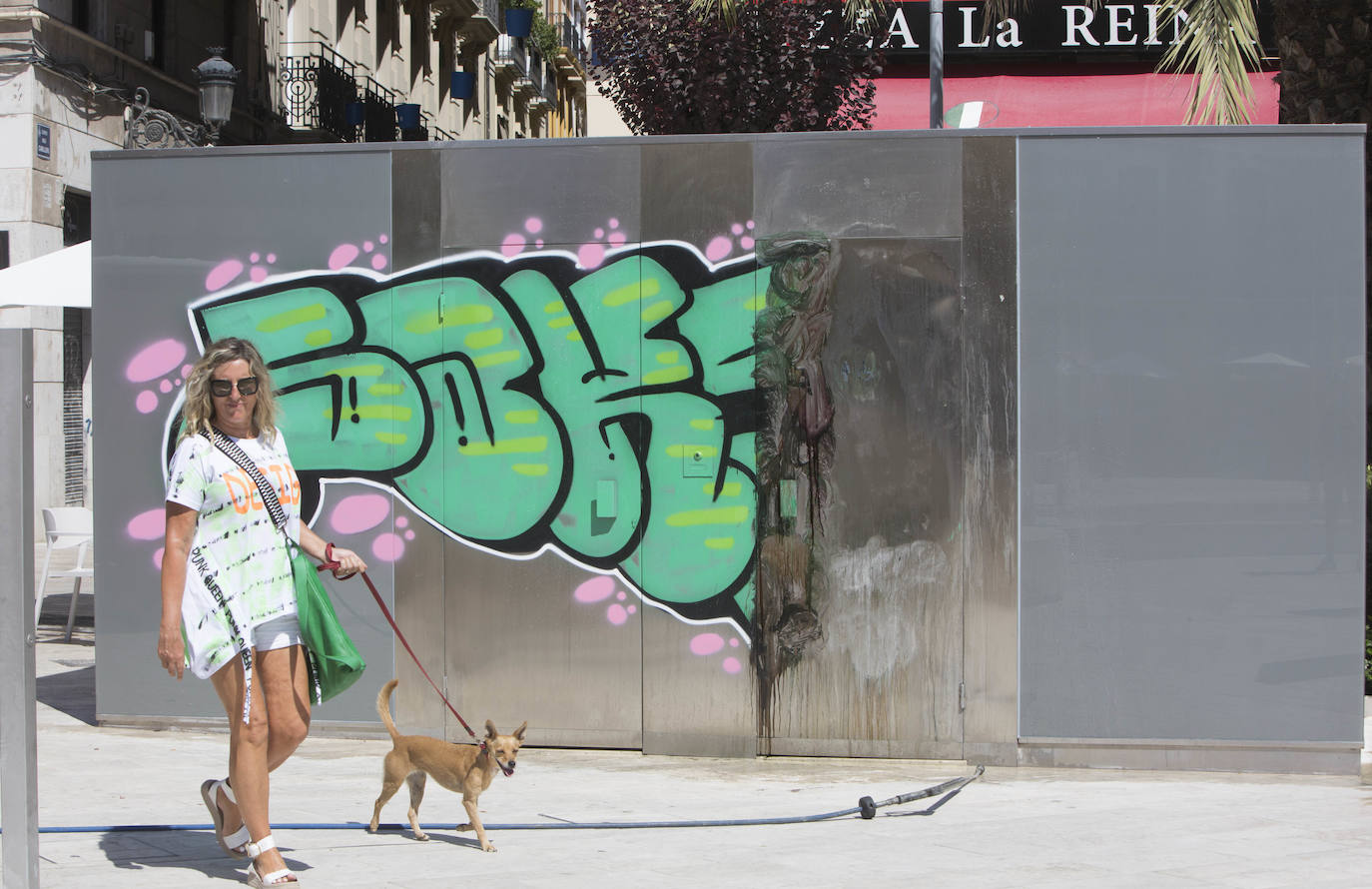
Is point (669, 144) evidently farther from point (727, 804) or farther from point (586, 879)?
point (586, 879)

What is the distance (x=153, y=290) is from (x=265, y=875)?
3.51m

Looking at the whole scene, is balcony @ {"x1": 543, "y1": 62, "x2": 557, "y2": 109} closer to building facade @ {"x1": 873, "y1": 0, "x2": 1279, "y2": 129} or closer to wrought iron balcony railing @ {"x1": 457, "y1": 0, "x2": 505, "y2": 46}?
wrought iron balcony railing @ {"x1": 457, "y1": 0, "x2": 505, "y2": 46}

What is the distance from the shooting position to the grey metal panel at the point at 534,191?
634 centimetres

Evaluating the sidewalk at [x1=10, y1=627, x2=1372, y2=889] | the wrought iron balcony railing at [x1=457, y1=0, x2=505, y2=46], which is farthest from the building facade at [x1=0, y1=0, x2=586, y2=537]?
the sidewalk at [x1=10, y1=627, x2=1372, y2=889]

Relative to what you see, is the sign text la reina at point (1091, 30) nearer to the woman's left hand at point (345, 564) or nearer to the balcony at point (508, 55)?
the woman's left hand at point (345, 564)

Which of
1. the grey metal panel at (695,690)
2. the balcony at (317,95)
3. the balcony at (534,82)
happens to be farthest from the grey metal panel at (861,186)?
the balcony at (534,82)

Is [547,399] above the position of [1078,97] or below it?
below

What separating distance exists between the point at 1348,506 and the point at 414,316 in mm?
4421

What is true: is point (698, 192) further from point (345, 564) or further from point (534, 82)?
point (534, 82)

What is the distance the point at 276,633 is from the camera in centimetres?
435

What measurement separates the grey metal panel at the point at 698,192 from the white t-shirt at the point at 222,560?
2628 millimetres

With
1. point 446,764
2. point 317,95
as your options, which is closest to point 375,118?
point 317,95

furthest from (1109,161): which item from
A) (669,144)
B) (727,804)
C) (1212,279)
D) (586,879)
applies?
(586,879)

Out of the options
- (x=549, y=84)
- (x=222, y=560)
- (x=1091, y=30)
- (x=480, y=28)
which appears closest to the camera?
(x=222, y=560)
